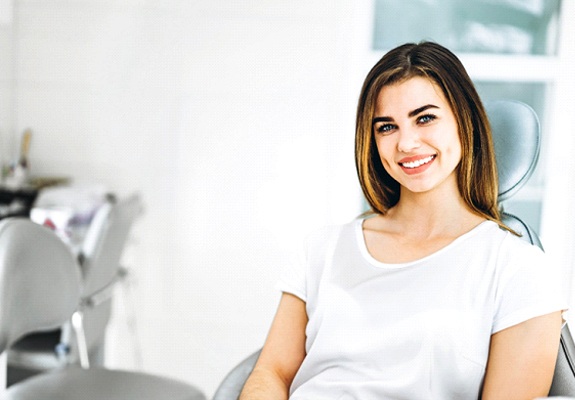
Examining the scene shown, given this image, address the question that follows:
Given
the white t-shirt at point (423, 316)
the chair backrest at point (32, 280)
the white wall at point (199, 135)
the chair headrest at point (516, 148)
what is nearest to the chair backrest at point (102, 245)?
the chair backrest at point (32, 280)

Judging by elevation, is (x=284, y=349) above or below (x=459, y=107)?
below

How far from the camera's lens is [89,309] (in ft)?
7.14

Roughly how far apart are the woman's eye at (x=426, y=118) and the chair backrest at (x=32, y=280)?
3.07ft

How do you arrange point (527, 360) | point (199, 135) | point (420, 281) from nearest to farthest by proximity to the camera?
point (527, 360), point (420, 281), point (199, 135)

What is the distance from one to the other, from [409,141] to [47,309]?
0.99 m

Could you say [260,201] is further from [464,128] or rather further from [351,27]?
[464,128]

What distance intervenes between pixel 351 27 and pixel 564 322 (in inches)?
75.1

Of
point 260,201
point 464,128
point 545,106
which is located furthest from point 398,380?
point 545,106

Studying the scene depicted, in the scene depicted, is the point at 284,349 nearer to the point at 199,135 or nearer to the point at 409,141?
the point at 409,141

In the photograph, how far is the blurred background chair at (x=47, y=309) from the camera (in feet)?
5.19

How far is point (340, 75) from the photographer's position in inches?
113

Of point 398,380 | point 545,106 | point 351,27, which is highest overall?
point 351,27

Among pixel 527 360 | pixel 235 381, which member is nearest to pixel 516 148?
pixel 527 360

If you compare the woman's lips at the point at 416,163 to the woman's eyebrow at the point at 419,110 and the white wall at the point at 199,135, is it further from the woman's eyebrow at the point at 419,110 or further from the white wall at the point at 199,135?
the white wall at the point at 199,135
